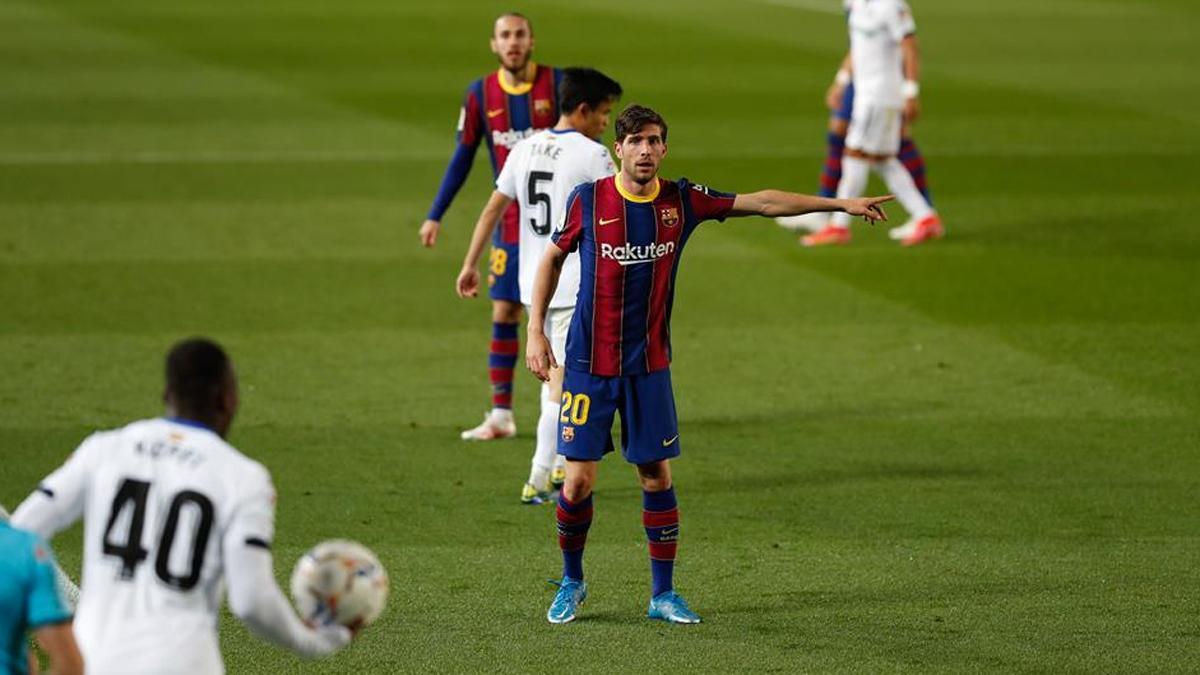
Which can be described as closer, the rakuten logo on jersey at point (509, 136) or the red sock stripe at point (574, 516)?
the red sock stripe at point (574, 516)

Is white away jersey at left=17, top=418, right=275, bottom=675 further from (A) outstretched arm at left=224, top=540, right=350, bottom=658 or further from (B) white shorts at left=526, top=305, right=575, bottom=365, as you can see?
(B) white shorts at left=526, top=305, right=575, bottom=365

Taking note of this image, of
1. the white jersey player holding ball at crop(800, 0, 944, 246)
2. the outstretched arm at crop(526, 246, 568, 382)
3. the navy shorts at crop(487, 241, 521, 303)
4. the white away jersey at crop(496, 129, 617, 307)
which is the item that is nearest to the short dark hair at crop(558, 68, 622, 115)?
the white away jersey at crop(496, 129, 617, 307)

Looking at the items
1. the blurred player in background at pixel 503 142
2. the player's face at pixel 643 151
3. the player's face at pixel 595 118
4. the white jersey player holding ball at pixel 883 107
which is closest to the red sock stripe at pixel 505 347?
the blurred player in background at pixel 503 142

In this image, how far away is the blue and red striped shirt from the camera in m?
7.58

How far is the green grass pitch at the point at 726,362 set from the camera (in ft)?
26.2

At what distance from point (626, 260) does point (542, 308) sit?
1.25ft

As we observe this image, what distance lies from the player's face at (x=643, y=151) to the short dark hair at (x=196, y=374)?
287 cm

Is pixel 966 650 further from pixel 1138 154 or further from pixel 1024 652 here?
pixel 1138 154

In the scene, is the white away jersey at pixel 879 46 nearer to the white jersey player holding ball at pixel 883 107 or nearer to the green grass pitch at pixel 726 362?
the white jersey player holding ball at pixel 883 107

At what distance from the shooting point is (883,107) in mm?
16047

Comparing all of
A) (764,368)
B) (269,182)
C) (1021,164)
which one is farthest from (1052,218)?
(269,182)

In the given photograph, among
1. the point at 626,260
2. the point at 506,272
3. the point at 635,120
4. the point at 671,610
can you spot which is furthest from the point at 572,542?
the point at 506,272

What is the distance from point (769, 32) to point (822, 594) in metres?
24.7

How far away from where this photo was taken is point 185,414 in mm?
4844
